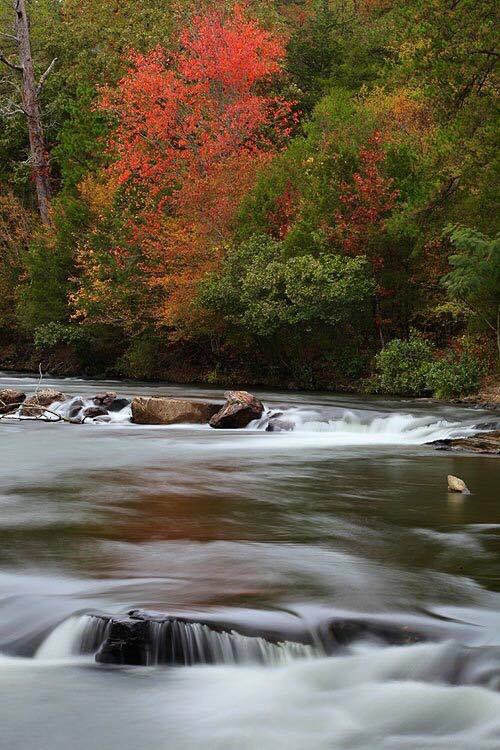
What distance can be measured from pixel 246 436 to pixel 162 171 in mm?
21707

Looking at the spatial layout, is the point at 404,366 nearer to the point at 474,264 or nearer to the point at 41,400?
the point at 474,264

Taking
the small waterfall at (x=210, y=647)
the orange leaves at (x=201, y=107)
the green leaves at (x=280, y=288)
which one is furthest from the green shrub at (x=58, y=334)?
the small waterfall at (x=210, y=647)

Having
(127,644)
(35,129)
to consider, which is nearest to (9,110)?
(35,129)

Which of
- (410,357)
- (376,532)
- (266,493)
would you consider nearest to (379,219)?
(410,357)

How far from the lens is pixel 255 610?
709cm

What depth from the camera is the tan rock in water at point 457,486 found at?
12.3 m

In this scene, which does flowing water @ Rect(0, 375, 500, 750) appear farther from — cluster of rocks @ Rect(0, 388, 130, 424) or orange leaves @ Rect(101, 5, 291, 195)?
orange leaves @ Rect(101, 5, 291, 195)

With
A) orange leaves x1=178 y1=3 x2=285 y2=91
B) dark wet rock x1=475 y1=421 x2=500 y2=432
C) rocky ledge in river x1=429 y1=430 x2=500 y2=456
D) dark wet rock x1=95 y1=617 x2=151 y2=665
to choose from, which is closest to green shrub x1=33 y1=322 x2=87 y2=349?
orange leaves x1=178 y1=3 x2=285 y2=91

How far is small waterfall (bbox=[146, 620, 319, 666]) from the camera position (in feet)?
21.5

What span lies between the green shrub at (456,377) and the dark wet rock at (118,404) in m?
7.95

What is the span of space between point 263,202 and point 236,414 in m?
13.5

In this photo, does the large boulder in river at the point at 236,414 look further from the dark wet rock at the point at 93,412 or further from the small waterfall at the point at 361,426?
the dark wet rock at the point at 93,412

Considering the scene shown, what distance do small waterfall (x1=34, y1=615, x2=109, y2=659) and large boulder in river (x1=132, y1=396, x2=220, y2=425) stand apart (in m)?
15.1

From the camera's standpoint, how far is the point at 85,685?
635 cm
